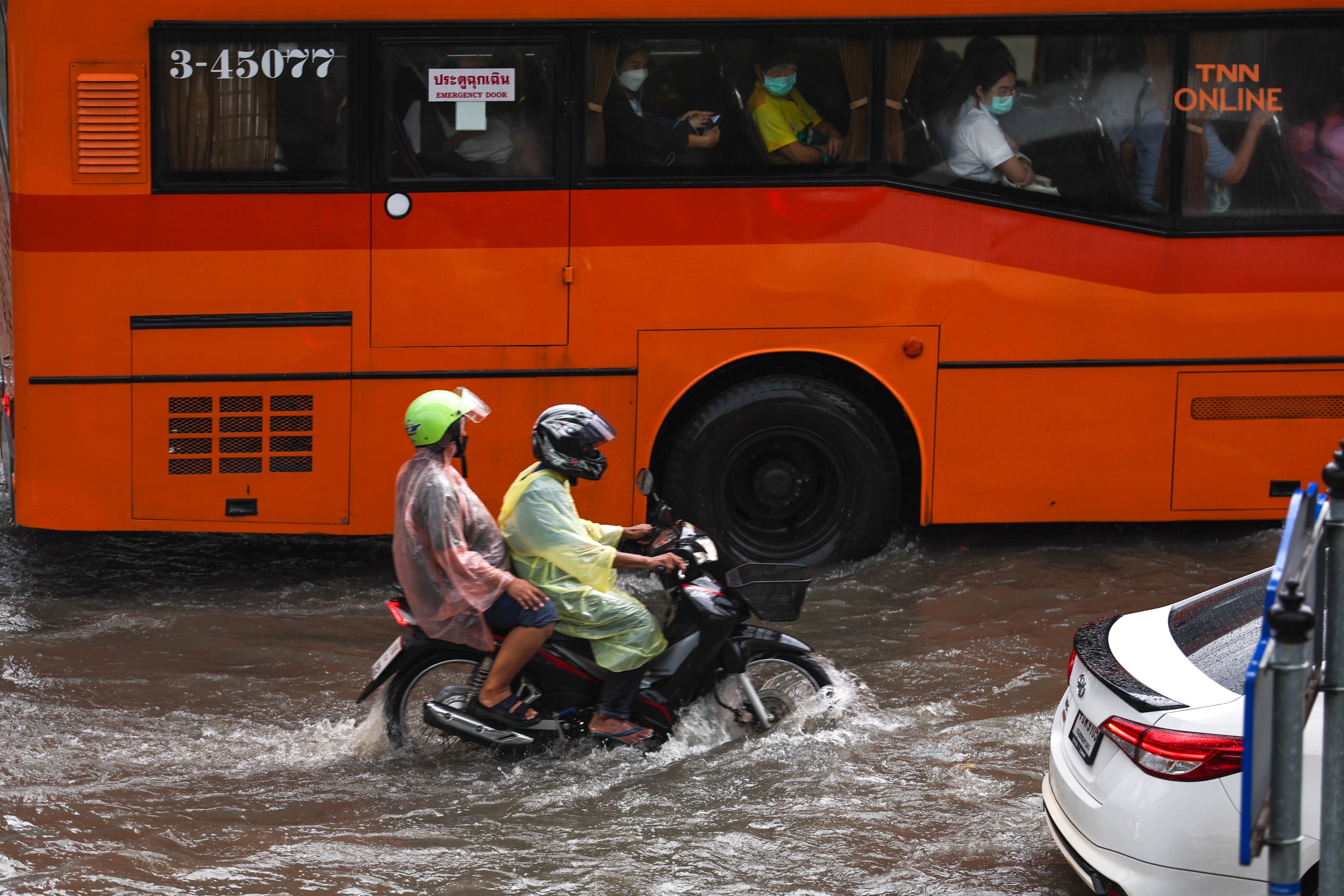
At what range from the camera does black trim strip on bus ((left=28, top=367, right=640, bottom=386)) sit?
21.9ft

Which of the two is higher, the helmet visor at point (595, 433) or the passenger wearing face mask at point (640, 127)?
the passenger wearing face mask at point (640, 127)

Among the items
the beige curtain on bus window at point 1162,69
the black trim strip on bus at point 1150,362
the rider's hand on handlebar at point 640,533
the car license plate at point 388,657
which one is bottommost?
the car license plate at point 388,657

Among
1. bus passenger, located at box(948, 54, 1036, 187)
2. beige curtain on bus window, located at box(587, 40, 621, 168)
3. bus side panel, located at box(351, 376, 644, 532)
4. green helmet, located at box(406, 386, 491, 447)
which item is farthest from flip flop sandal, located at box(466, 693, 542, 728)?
bus passenger, located at box(948, 54, 1036, 187)

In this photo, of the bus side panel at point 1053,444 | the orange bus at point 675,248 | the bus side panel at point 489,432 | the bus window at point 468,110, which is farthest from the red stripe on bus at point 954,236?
the bus side panel at point 489,432

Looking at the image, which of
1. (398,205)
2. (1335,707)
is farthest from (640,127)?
(1335,707)

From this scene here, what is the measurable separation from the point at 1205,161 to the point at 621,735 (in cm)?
438

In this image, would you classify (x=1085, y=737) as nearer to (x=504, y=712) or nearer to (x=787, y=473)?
(x=504, y=712)

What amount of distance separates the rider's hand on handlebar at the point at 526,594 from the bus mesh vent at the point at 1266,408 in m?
3.99

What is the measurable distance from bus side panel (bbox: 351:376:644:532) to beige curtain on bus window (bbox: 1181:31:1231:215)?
305cm

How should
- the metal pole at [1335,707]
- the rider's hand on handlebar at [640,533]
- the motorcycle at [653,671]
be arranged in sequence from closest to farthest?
1. the metal pole at [1335,707]
2. the motorcycle at [653,671]
3. the rider's hand on handlebar at [640,533]

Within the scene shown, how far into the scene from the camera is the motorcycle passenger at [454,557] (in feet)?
15.4

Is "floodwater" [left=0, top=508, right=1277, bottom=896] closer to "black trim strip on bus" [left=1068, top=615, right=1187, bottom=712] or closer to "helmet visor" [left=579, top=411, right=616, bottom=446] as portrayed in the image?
"black trim strip on bus" [left=1068, top=615, right=1187, bottom=712]

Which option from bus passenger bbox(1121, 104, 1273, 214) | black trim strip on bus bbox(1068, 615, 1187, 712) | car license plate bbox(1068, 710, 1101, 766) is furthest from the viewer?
bus passenger bbox(1121, 104, 1273, 214)

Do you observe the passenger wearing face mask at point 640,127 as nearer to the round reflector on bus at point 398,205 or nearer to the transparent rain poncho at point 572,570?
the round reflector on bus at point 398,205
